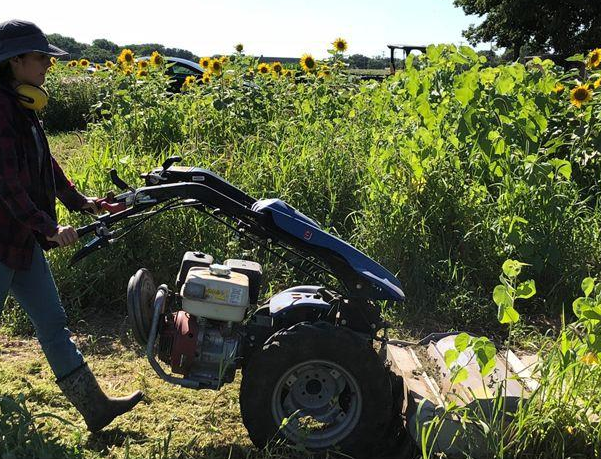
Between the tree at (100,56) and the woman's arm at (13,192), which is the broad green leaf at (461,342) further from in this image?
the tree at (100,56)

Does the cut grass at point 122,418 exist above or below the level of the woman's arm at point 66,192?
below

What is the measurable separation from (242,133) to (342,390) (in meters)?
4.27

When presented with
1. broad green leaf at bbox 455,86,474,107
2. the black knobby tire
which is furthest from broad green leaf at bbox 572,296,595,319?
broad green leaf at bbox 455,86,474,107

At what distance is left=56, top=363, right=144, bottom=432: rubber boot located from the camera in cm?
284

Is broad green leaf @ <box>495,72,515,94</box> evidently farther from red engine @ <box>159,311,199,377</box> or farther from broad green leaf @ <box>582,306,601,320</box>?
red engine @ <box>159,311,199,377</box>

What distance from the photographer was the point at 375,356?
8.86 feet

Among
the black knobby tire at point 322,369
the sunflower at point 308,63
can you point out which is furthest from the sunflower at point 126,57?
the black knobby tire at point 322,369

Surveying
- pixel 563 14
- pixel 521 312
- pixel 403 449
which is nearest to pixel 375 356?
pixel 403 449

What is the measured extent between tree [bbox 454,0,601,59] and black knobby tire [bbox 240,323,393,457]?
28.0 m

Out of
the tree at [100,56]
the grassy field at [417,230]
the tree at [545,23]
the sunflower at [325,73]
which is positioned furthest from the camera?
the tree at [545,23]

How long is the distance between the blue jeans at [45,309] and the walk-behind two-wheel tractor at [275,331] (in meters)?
0.25

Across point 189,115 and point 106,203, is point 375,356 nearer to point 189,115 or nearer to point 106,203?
point 106,203

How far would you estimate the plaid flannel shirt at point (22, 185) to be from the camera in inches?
95.3

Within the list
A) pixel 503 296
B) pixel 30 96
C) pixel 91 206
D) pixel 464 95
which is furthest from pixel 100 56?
pixel 503 296
